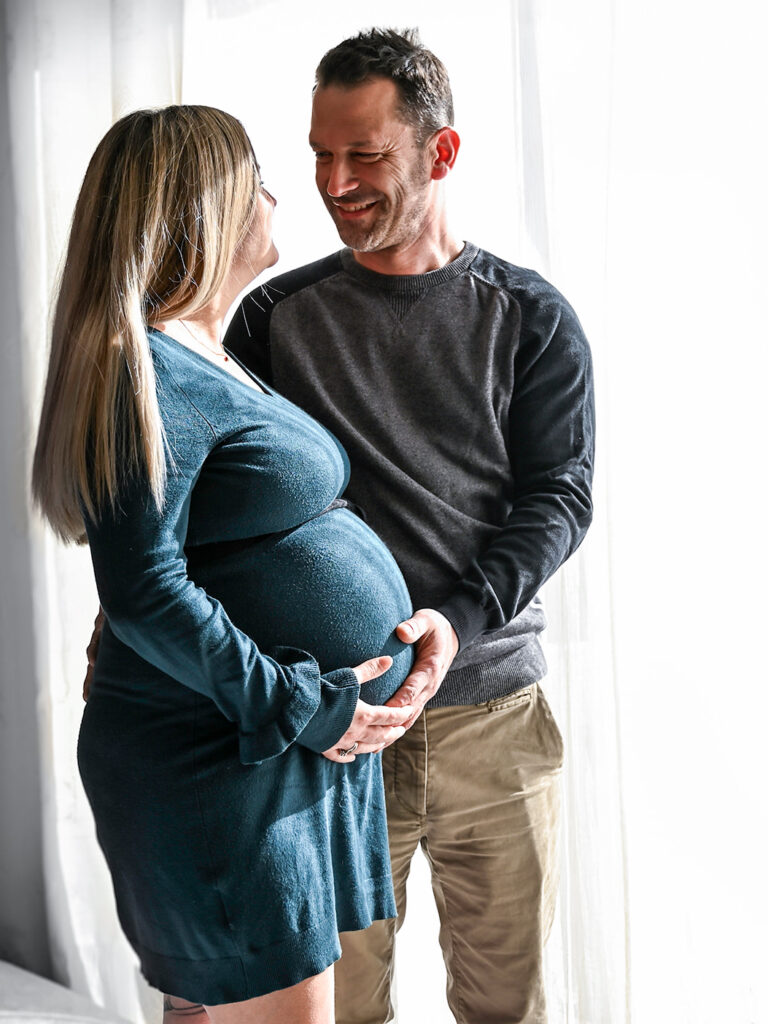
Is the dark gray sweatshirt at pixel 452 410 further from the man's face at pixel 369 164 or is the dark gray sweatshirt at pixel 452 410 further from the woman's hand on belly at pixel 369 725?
the woman's hand on belly at pixel 369 725

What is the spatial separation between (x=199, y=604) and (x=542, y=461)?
0.58 metres

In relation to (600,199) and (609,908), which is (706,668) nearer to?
(609,908)

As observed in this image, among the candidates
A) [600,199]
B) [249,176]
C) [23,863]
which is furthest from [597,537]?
[23,863]

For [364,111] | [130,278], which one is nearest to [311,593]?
[130,278]

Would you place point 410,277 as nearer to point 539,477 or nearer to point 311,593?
point 539,477

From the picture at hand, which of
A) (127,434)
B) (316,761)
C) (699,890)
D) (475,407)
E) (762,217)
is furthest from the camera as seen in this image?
(699,890)

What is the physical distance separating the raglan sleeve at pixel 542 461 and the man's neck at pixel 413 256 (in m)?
0.15

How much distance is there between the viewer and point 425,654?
3.90 feet

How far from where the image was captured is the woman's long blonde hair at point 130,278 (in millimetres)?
916

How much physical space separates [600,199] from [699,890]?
1091 mm

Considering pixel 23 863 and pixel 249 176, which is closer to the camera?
pixel 249 176

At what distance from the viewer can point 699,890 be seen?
5.16 feet

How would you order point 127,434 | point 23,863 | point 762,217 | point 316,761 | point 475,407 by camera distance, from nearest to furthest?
point 127,434, point 316,761, point 475,407, point 762,217, point 23,863

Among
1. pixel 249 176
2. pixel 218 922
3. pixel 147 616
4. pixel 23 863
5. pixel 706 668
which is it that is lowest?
pixel 23 863
